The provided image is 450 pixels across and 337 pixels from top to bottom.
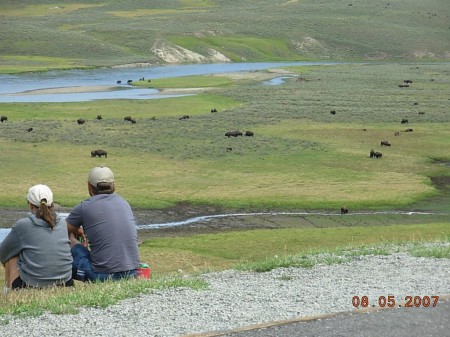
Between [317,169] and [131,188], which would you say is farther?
[317,169]

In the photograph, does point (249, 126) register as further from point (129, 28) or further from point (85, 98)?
point (129, 28)

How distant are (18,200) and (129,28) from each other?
13595 centimetres

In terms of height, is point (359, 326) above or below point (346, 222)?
above

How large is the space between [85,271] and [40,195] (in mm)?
1994

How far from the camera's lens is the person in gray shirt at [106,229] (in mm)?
15562

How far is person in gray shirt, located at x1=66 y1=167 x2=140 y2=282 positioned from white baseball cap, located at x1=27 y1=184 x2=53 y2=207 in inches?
42.5

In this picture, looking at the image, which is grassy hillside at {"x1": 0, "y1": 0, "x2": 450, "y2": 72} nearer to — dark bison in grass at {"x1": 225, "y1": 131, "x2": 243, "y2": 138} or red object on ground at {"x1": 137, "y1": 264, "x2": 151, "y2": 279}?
dark bison in grass at {"x1": 225, "y1": 131, "x2": 243, "y2": 138}

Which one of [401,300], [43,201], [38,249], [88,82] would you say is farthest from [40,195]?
[88,82]

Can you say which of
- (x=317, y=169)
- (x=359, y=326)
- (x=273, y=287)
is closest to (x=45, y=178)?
(x=317, y=169)

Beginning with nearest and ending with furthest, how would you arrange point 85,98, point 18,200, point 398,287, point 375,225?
point 398,287 → point 375,225 → point 18,200 → point 85,98

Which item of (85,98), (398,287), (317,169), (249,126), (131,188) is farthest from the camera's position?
(85,98)

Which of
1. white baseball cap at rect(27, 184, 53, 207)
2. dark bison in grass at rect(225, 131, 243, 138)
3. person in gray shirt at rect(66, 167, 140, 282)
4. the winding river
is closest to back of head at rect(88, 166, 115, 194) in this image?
person in gray shirt at rect(66, 167, 140, 282)

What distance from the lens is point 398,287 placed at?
49.0 feet

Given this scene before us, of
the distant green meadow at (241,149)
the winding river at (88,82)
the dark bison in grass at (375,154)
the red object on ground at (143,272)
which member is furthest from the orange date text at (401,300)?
the winding river at (88,82)
